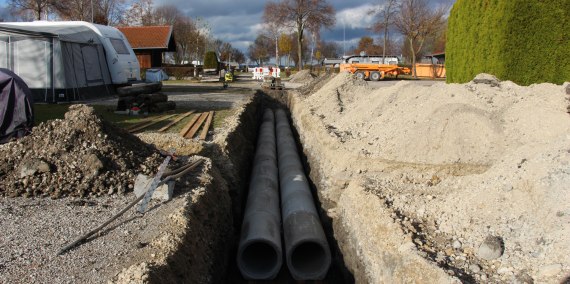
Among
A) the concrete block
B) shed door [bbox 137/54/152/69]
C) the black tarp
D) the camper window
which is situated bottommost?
the concrete block

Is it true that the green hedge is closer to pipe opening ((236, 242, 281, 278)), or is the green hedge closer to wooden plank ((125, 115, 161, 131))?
pipe opening ((236, 242, 281, 278))

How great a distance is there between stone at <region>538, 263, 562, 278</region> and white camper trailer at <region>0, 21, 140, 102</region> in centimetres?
1411

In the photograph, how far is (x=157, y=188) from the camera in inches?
208

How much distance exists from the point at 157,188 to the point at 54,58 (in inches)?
424

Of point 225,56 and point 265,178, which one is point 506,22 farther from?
point 225,56

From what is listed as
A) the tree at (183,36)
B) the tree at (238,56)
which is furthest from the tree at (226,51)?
the tree at (183,36)

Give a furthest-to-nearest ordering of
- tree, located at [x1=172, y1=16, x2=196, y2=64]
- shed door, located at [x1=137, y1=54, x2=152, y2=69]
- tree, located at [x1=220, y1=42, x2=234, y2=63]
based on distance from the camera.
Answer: tree, located at [x1=220, y1=42, x2=234, y2=63], tree, located at [x1=172, y1=16, x2=196, y2=64], shed door, located at [x1=137, y1=54, x2=152, y2=69]

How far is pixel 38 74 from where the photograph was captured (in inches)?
556

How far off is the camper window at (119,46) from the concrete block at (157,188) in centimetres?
1367

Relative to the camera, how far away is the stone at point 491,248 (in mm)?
3885

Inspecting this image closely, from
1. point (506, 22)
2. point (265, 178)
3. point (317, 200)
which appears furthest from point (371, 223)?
point (506, 22)

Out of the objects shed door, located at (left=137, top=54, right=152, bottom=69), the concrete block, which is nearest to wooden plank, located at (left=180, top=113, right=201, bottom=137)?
the concrete block

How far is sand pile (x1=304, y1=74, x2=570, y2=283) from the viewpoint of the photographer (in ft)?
12.5

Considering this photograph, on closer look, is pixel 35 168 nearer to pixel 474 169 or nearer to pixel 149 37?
pixel 474 169
